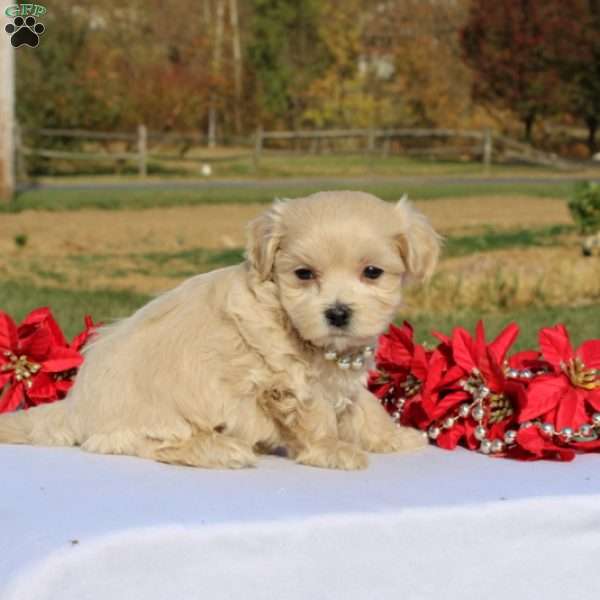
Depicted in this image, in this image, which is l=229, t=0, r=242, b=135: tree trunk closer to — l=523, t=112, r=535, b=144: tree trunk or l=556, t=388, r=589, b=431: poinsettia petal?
l=523, t=112, r=535, b=144: tree trunk

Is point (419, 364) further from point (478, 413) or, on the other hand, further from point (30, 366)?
point (30, 366)

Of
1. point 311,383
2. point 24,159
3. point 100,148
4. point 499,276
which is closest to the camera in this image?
point 311,383

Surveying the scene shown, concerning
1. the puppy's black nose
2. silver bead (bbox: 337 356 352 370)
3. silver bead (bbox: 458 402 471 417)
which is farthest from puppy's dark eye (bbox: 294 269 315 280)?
silver bead (bbox: 458 402 471 417)

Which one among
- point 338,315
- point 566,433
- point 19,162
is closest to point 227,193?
point 19,162

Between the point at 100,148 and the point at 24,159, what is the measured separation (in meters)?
7.13

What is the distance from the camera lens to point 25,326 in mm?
3787

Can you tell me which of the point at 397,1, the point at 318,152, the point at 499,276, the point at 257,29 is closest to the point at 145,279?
the point at 499,276

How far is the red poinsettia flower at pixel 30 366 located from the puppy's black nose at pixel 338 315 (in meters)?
1.23

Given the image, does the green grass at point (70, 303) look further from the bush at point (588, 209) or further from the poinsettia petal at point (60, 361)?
the bush at point (588, 209)

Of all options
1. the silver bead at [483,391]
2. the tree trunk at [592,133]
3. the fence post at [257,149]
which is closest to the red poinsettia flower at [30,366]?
the silver bead at [483,391]

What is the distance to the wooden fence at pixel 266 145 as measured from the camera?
3288 centimetres

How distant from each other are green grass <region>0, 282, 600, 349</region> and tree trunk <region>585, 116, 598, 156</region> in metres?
37.9

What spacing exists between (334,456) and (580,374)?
2.75 ft

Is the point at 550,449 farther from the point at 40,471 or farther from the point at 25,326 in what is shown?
the point at 25,326
